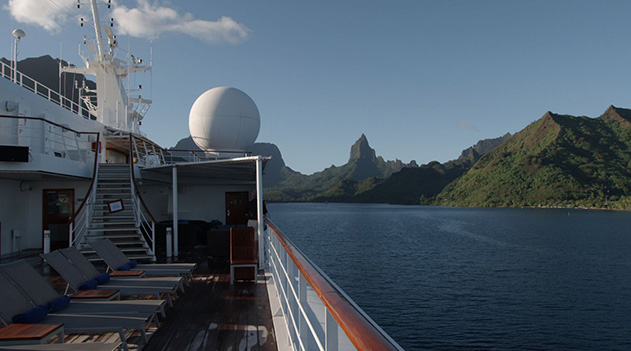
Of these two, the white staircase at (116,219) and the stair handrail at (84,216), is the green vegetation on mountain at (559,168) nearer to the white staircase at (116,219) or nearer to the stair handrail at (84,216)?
the white staircase at (116,219)

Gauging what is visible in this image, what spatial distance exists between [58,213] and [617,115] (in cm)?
13913

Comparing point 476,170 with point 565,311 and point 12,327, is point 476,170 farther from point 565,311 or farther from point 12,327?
point 12,327

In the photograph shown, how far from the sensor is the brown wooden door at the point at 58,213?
10164 mm

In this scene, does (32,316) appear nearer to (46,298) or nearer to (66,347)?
(46,298)

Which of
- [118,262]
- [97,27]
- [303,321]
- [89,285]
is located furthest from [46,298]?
[97,27]

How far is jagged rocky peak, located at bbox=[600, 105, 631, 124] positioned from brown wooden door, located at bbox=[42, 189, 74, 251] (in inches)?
5354

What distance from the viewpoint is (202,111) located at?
13.2 metres

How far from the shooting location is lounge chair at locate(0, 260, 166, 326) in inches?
138

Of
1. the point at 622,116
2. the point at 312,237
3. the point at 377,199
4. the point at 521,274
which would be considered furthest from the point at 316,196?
the point at 521,274

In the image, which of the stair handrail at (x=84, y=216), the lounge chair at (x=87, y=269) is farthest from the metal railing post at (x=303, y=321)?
the stair handrail at (x=84, y=216)

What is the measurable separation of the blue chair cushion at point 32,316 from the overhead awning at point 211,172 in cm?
428

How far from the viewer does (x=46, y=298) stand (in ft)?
11.9

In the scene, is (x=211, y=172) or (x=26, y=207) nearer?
(x=211, y=172)

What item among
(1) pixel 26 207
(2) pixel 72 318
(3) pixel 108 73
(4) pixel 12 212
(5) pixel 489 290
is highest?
(3) pixel 108 73
